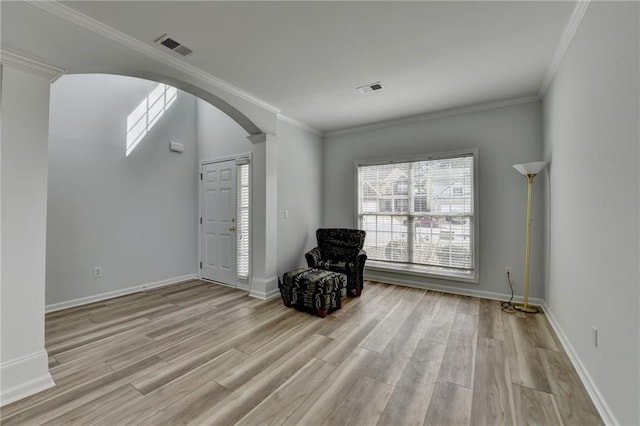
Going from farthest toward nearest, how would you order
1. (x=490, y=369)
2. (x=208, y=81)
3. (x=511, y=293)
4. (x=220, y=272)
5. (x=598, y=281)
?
1. (x=220, y=272)
2. (x=511, y=293)
3. (x=208, y=81)
4. (x=490, y=369)
5. (x=598, y=281)

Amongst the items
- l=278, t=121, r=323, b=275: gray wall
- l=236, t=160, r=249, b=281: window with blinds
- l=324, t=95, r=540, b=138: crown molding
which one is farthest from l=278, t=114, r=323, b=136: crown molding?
l=236, t=160, r=249, b=281: window with blinds

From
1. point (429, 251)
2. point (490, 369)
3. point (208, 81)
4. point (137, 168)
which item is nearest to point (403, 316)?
point (490, 369)

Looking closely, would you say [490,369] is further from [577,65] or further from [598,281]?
[577,65]

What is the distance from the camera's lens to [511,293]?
3.54 metres

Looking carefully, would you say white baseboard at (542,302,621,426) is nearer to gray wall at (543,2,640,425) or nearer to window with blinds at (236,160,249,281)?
gray wall at (543,2,640,425)

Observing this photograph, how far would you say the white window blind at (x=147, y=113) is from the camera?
3.99m

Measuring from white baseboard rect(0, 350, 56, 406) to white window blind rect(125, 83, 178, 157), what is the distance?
2.96 meters

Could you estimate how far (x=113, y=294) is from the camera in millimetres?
3771

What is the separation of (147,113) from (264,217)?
2.49 meters

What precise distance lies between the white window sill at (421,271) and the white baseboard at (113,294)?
126 inches

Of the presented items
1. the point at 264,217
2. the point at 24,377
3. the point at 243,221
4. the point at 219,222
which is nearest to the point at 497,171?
the point at 264,217

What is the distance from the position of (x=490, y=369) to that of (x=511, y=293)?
1.89 m

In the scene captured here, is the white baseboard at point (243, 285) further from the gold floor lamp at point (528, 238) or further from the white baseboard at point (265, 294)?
the gold floor lamp at point (528, 238)

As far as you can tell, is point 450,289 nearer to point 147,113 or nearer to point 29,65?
point 29,65
